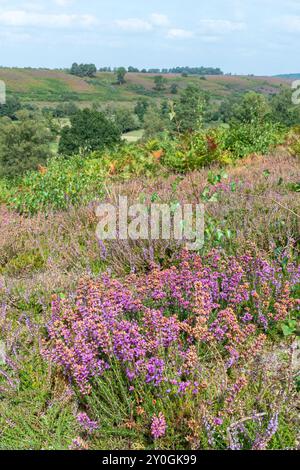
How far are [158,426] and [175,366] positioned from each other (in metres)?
0.36

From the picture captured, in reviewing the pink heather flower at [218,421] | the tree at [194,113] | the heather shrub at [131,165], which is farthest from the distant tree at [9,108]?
the pink heather flower at [218,421]

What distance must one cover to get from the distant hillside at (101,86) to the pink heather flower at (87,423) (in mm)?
110031

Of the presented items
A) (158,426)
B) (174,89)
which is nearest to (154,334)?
(158,426)

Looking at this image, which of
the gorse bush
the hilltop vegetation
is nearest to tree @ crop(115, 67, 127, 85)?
the hilltop vegetation

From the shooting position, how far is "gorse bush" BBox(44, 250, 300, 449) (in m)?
2.17

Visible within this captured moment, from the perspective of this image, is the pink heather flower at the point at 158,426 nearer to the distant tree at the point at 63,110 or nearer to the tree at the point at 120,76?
the distant tree at the point at 63,110

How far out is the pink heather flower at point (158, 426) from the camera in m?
2.12

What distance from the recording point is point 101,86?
134 m

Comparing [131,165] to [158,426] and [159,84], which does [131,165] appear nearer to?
[158,426]

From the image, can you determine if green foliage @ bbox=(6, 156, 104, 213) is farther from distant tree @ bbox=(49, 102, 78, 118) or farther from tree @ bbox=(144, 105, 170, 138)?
distant tree @ bbox=(49, 102, 78, 118)

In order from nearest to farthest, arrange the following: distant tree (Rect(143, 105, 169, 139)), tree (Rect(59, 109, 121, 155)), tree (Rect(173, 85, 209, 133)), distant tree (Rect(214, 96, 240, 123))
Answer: tree (Rect(173, 85, 209, 133)) < tree (Rect(59, 109, 121, 155)) < distant tree (Rect(214, 96, 240, 123)) < distant tree (Rect(143, 105, 169, 139))

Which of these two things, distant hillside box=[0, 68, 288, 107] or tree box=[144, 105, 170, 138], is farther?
distant hillside box=[0, 68, 288, 107]

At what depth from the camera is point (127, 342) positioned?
2.44 m

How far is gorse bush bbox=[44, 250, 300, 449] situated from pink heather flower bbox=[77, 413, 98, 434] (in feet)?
0.20
